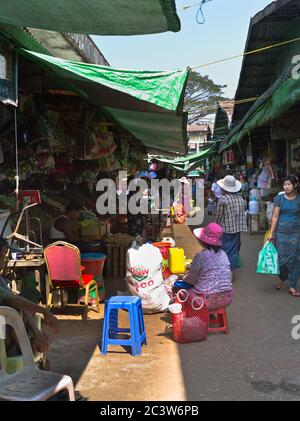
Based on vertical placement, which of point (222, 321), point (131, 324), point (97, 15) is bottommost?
point (222, 321)

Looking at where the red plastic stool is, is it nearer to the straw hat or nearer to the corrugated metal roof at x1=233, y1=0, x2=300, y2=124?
the straw hat

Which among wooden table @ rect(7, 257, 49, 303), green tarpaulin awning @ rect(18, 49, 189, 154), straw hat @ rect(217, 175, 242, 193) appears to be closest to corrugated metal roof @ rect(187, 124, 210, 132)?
straw hat @ rect(217, 175, 242, 193)

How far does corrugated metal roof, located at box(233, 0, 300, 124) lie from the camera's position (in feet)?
32.3

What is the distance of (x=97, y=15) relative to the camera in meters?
2.66

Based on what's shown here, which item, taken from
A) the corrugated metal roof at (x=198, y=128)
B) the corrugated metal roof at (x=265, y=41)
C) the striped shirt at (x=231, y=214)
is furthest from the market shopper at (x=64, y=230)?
the corrugated metal roof at (x=198, y=128)

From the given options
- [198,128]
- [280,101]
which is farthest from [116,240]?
[198,128]

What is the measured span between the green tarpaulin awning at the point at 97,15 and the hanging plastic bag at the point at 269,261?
4.69m

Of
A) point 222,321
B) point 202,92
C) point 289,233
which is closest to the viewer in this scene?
point 222,321

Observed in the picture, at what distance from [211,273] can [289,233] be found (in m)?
2.21

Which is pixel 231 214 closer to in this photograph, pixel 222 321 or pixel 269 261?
pixel 269 261

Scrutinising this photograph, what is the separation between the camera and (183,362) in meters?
4.52

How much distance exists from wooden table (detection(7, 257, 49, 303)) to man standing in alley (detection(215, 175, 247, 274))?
10.1ft
